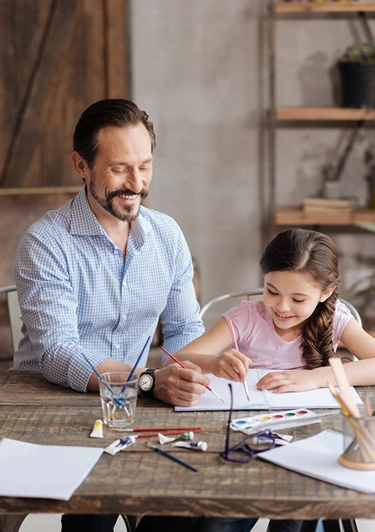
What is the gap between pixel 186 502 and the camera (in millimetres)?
1246

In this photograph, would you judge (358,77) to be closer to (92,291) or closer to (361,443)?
(92,291)

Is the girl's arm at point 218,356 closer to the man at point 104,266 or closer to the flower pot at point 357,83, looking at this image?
the man at point 104,266

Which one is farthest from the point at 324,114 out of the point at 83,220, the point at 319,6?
the point at 83,220

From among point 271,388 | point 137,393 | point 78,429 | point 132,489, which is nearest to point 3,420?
point 78,429

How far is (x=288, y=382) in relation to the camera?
5.80 feet

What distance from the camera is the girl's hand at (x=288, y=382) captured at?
5.75 ft

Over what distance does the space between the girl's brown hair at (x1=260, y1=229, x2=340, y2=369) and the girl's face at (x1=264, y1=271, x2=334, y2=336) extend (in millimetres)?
17

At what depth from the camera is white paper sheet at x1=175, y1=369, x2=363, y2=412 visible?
166 cm

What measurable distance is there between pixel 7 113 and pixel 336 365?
3.40 metres

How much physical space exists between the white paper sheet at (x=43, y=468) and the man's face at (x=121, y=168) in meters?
0.84

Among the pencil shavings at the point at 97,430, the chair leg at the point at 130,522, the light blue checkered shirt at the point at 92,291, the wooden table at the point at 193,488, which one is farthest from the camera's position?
the chair leg at the point at 130,522

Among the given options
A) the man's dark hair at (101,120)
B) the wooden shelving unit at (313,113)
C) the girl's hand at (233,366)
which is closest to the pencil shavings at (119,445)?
the girl's hand at (233,366)

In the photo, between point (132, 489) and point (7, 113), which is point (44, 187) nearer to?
point (7, 113)

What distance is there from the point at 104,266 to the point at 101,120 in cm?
42
